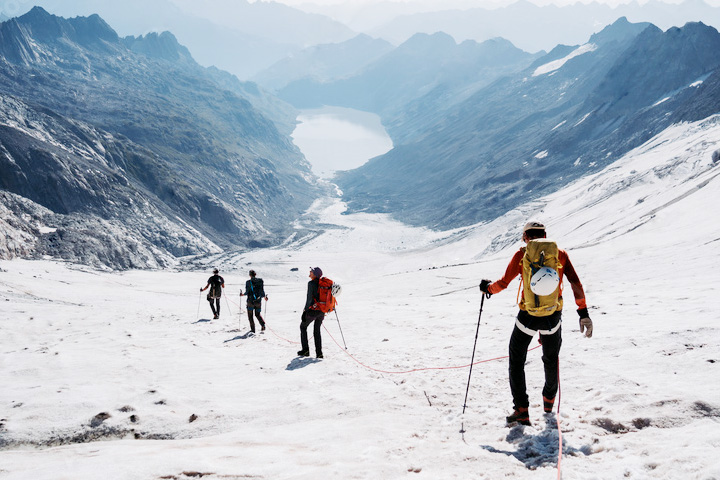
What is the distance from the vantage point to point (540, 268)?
573 cm

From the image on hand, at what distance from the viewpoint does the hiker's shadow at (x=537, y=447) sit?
201 inches

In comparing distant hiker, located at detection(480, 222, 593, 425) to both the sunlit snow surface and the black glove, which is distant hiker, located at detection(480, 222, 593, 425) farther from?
the sunlit snow surface

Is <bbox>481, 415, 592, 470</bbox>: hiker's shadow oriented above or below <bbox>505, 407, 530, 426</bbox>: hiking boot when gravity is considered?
below

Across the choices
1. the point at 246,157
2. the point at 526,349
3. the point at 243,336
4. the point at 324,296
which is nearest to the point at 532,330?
the point at 526,349

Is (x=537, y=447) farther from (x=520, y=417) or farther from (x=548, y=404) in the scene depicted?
(x=548, y=404)

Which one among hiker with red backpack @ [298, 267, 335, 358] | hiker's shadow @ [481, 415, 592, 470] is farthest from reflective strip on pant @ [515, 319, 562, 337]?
hiker with red backpack @ [298, 267, 335, 358]

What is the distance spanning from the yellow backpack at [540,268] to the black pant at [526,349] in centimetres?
14

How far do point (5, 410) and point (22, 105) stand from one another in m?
110

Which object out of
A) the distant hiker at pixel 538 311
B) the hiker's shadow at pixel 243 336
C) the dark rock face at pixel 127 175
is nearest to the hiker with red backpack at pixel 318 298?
the hiker's shadow at pixel 243 336

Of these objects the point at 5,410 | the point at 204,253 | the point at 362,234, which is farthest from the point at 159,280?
the point at 362,234

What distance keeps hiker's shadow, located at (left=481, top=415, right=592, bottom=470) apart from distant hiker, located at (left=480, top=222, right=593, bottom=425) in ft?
0.90

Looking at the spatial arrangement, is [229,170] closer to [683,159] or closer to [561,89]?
[683,159]

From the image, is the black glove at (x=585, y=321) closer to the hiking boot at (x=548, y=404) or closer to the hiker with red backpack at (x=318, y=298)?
the hiking boot at (x=548, y=404)

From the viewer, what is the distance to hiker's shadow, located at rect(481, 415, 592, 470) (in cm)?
512
